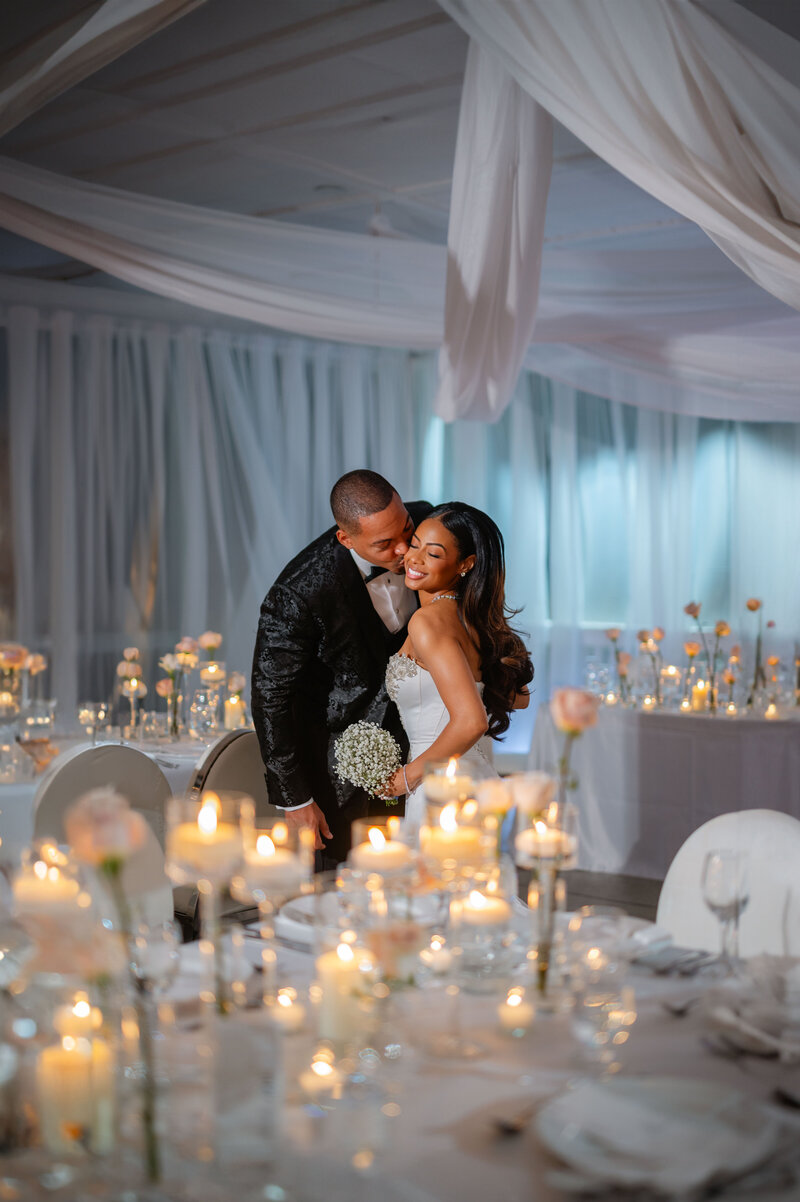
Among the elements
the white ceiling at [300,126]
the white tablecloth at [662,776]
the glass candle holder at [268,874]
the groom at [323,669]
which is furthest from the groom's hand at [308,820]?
the white tablecloth at [662,776]

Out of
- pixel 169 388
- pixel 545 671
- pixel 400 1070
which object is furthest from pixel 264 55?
pixel 545 671

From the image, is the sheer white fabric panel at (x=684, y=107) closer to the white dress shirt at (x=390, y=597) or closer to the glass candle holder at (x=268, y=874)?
the white dress shirt at (x=390, y=597)

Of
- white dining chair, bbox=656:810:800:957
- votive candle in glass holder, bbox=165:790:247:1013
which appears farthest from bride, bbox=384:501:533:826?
votive candle in glass holder, bbox=165:790:247:1013

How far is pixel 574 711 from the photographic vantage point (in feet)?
5.68

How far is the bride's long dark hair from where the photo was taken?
10.8 feet

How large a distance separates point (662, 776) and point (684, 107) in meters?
3.82

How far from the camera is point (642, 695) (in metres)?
6.61

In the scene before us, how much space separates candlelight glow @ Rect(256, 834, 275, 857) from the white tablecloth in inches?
171

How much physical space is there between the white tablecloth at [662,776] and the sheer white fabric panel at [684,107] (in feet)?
10.5

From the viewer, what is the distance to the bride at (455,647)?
128 inches

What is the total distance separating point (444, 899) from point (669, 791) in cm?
429

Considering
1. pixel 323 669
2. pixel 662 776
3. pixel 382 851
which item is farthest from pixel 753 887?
pixel 662 776

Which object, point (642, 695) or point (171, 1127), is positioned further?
point (642, 695)

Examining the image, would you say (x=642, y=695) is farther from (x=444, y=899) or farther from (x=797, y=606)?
(x=444, y=899)
